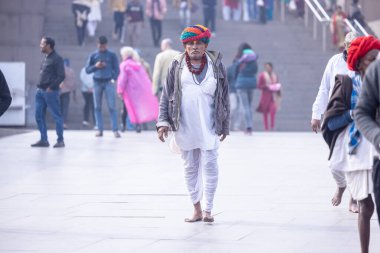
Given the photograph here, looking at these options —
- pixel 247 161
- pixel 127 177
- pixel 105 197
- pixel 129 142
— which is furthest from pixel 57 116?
pixel 105 197

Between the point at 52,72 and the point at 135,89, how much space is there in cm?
456

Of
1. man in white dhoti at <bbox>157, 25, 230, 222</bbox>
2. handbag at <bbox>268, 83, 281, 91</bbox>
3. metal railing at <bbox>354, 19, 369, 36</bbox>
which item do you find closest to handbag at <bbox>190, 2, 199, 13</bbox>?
metal railing at <bbox>354, 19, 369, 36</bbox>

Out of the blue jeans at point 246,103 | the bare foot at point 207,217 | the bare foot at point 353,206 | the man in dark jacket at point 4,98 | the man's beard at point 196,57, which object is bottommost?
the blue jeans at point 246,103

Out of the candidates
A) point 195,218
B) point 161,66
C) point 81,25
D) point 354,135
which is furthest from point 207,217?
point 81,25

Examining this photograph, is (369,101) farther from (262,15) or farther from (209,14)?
(262,15)

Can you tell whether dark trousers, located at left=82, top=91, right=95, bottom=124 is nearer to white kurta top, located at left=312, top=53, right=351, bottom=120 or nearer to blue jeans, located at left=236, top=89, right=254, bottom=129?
blue jeans, located at left=236, top=89, right=254, bottom=129

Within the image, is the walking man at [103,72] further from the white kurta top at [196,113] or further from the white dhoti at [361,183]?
the white dhoti at [361,183]

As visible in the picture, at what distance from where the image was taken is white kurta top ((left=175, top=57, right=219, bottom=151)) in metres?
10.2

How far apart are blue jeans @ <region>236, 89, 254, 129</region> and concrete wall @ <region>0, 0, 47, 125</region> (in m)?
9.05

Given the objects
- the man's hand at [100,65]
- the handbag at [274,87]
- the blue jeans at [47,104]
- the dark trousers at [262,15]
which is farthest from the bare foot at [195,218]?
the dark trousers at [262,15]

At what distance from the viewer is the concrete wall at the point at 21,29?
3177 centimetres

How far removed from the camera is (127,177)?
14.2 meters

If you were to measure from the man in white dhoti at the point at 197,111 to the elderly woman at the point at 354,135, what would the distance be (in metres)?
1.70

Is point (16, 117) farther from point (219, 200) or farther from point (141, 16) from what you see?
point (219, 200)
